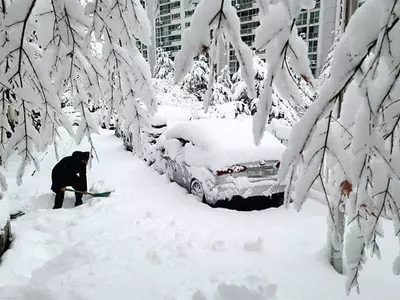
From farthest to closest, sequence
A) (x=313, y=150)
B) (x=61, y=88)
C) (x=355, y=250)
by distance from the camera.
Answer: (x=61, y=88) → (x=355, y=250) → (x=313, y=150)

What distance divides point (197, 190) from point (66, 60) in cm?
436

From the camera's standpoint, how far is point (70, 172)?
21.0 ft

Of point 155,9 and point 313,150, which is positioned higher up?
point 155,9

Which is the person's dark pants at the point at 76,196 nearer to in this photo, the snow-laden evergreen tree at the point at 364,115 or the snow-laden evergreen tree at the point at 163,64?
the snow-laden evergreen tree at the point at 364,115

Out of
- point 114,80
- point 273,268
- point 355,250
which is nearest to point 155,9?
point 114,80

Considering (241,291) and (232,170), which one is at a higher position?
(232,170)

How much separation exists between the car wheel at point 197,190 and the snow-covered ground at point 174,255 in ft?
0.45

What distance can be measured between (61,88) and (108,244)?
9.16 ft

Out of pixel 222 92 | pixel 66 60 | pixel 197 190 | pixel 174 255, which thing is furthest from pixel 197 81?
pixel 66 60

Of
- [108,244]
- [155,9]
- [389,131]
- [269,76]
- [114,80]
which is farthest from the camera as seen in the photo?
[108,244]

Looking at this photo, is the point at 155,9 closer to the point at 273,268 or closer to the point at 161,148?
the point at 273,268

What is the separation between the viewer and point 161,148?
7.77 metres

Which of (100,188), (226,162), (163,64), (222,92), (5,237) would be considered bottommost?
(100,188)

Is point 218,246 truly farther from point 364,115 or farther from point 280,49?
point 280,49
